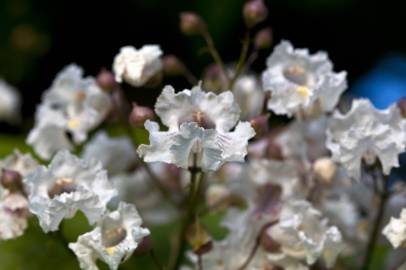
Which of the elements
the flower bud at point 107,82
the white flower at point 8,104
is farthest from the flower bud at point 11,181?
the white flower at point 8,104

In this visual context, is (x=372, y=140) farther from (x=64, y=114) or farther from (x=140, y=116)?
(x=64, y=114)

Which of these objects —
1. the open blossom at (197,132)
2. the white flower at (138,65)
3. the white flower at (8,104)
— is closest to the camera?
the open blossom at (197,132)

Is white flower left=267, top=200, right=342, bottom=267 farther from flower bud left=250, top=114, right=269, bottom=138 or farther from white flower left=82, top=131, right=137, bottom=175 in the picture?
white flower left=82, top=131, right=137, bottom=175

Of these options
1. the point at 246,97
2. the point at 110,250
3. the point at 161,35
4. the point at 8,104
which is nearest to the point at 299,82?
the point at 246,97

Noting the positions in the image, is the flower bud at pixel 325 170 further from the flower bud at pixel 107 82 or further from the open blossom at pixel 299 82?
the flower bud at pixel 107 82

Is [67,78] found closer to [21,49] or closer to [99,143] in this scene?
[99,143]

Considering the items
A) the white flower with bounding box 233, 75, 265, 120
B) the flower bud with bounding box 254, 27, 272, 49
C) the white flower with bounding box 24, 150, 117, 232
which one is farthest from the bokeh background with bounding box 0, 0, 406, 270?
the white flower with bounding box 24, 150, 117, 232
